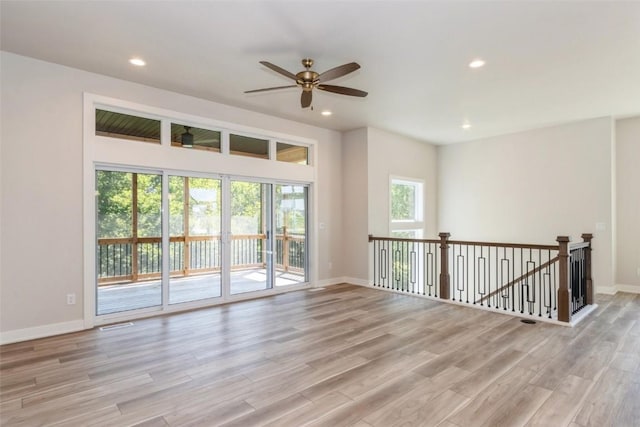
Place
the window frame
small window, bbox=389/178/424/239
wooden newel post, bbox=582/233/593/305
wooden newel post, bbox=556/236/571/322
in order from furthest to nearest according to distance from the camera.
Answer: small window, bbox=389/178/424/239 → the window frame → wooden newel post, bbox=582/233/593/305 → wooden newel post, bbox=556/236/571/322

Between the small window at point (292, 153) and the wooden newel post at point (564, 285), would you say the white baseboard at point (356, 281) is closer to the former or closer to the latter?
the small window at point (292, 153)

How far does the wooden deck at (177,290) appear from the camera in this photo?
4.46 metres

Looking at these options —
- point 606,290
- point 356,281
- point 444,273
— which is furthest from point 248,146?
point 606,290

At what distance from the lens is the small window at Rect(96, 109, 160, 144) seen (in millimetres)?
4332

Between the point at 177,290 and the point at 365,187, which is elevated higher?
the point at 365,187

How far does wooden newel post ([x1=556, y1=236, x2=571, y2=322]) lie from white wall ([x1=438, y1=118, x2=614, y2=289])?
8.01 feet

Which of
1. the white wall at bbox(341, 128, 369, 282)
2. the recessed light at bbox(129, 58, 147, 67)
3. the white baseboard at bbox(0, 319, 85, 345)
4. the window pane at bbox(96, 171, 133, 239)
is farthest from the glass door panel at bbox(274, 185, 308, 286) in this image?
the white baseboard at bbox(0, 319, 85, 345)

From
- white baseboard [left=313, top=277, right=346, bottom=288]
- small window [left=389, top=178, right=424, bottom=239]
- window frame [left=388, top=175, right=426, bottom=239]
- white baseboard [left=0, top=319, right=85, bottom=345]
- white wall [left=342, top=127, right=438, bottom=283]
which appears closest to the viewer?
white baseboard [left=0, top=319, right=85, bottom=345]

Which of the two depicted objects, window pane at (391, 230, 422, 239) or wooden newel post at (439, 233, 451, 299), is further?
window pane at (391, 230, 422, 239)

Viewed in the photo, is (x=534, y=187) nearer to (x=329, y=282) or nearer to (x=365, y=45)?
(x=329, y=282)

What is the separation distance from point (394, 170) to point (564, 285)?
3800mm

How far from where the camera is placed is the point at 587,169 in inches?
243

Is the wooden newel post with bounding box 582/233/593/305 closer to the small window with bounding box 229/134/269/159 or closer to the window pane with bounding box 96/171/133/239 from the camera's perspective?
the small window with bounding box 229/134/269/159

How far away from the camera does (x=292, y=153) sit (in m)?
6.39
